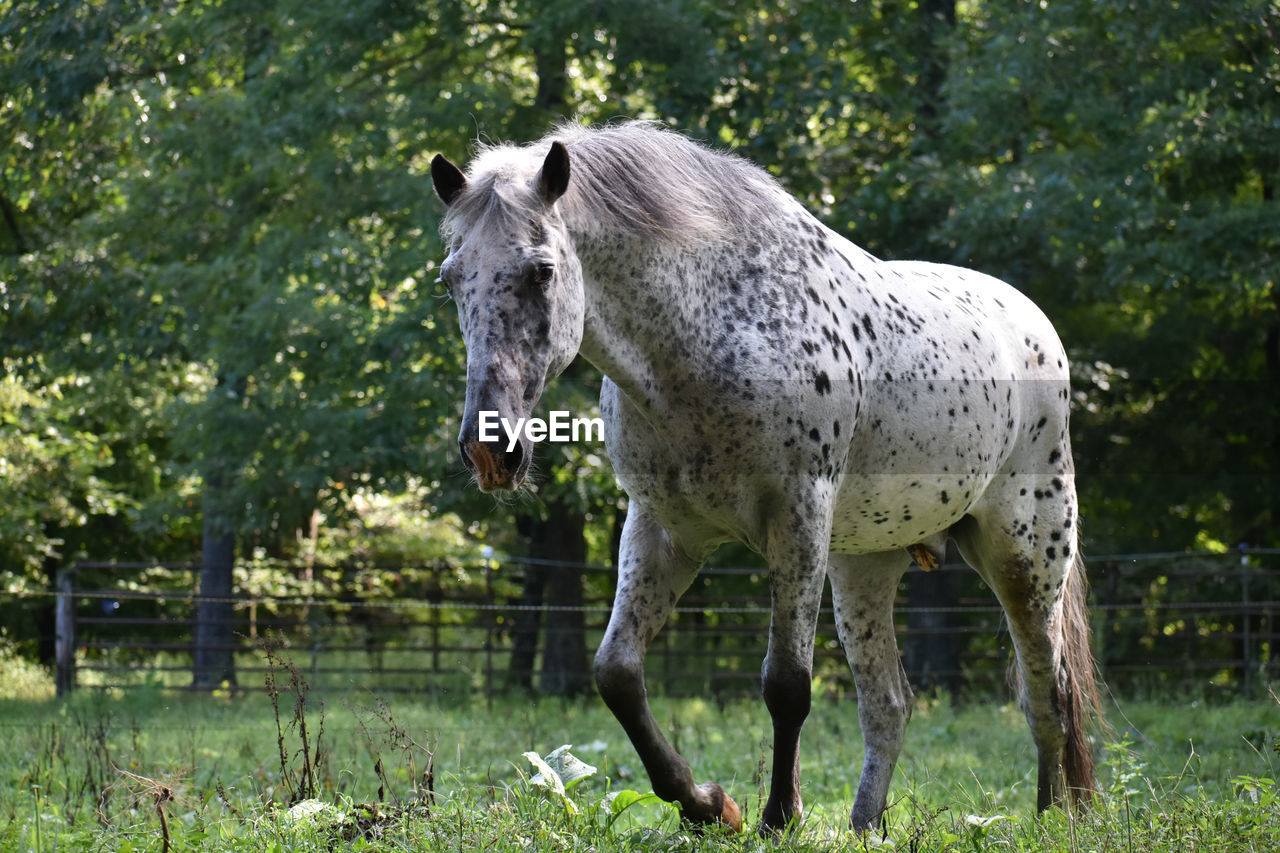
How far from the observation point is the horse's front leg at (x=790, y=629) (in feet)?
12.2

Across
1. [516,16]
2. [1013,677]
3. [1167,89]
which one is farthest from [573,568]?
[1013,677]

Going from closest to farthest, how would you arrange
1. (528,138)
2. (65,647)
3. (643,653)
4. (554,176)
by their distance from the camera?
1. (554,176)
2. (643,653)
3. (528,138)
4. (65,647)

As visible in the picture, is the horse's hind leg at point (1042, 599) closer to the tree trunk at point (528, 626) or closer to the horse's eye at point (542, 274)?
the horse's eye at point (542, 274)

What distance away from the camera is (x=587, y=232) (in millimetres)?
3502

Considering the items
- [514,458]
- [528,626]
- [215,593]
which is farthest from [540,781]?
[215,593]

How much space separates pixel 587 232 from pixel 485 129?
25.3ft

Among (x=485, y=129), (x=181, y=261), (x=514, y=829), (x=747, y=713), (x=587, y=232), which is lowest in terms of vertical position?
(x=747, y=713)

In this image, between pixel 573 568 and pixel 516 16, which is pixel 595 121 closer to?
pixel 516 16

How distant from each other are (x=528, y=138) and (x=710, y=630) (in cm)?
531

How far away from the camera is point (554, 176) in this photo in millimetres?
3346

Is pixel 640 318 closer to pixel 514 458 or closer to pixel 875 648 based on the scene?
pixel 514 458

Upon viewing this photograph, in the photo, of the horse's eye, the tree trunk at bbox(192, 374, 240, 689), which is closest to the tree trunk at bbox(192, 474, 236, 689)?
the tree trunk at bbox(192, 374, 240, 689)

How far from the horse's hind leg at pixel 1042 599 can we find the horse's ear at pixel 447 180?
7.98 ft

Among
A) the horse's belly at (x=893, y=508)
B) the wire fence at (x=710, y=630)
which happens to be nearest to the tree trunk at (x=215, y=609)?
the wire fence at (x=710, y=630)
